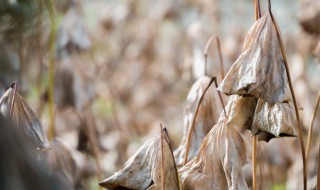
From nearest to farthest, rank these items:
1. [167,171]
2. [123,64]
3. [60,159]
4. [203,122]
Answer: [167,171] → [203,122] → [60,159] → [123,64]

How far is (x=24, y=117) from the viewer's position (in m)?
1.24

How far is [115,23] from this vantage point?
3.91 meters

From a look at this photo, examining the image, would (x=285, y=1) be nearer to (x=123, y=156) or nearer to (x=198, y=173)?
(x=123, y=156)

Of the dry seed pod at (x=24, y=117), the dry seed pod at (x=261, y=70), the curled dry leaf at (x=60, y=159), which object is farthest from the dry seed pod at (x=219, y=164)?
the curled dry leaf at (x=60, y=159)

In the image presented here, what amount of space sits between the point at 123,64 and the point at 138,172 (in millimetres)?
2966

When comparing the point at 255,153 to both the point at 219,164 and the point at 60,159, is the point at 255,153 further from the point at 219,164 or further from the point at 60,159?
the point at 60,159

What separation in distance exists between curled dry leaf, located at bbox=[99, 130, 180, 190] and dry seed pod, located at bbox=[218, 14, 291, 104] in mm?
131

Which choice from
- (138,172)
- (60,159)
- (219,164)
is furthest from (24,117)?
(60,159)

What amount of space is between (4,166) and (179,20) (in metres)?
3.38

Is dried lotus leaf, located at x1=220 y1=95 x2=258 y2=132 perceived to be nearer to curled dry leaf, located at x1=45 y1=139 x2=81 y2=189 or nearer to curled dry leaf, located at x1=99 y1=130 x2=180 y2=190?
curled dry leaf, located at x1=99 y1=130 x2=180 y2=190

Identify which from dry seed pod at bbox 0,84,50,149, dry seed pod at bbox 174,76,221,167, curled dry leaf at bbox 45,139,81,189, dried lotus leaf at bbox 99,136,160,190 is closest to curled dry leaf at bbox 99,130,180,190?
dried lotus leaf at bbox 99,136,160,190

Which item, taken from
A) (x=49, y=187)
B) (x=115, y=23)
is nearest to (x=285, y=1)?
(x=115, y=23)

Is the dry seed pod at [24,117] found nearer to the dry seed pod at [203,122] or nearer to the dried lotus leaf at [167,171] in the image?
the dried lotus leaf at [167,171]

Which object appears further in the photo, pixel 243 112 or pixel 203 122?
pixel 203 122
